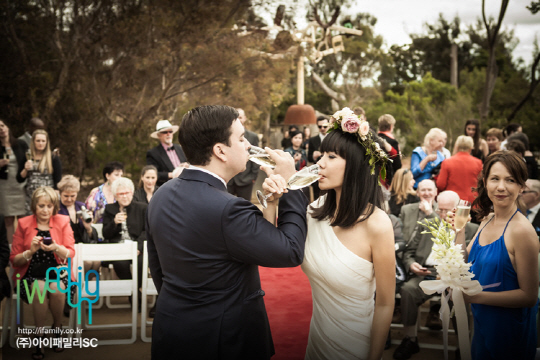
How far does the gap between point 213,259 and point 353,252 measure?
710 mm

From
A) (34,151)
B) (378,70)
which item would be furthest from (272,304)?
(378,70)

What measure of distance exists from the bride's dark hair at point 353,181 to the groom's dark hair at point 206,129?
0.55 m

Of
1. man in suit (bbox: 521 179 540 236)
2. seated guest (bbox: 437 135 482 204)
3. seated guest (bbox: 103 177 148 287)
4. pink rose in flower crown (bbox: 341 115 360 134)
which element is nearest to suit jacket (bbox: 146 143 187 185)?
seated guest (bbox: 103 177 148 287)

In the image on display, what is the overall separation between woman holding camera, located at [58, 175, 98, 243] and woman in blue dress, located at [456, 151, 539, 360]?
3.89 m

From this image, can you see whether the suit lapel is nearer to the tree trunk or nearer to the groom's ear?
the groom's ear

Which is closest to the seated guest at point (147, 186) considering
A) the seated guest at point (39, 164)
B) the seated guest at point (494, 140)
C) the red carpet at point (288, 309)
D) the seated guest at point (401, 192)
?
the seated guest at point (39, 164)

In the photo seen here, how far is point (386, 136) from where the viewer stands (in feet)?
21.5

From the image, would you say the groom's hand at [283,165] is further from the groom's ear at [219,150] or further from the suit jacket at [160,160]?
the suit jacket at [160,160]

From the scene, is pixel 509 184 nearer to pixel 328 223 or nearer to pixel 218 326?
pixel 328 223

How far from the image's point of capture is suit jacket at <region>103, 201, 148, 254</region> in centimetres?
503

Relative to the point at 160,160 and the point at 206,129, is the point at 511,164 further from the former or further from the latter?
the point at 160,160

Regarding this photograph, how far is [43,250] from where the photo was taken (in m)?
4.36

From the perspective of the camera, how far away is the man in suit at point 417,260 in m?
4.18

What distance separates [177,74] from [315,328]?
351 inches
